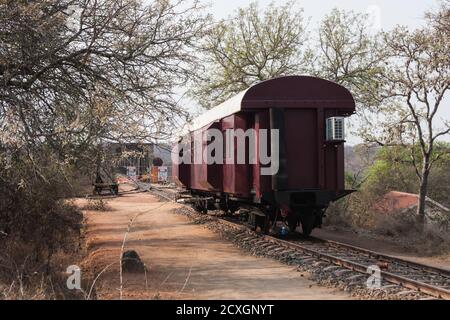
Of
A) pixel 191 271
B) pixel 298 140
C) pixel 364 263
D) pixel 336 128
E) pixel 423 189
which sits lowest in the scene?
pixel 191 271

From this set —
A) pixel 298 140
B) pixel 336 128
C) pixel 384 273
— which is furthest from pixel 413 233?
pixel 384 273

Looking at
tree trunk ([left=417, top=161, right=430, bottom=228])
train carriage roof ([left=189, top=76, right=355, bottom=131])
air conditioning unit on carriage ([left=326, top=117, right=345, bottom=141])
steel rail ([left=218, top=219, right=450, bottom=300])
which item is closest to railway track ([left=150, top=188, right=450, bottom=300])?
steel rail ([left=218, top=219, right=450, bottom=300])

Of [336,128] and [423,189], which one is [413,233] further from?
[336,128]

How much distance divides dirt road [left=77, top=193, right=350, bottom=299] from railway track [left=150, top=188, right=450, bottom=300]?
2.61 feet

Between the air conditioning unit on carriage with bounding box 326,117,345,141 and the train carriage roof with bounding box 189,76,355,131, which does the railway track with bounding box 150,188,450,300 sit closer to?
the air conditioning unit on carriage with bounding box 326,117,345,141

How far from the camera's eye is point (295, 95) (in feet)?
42.3

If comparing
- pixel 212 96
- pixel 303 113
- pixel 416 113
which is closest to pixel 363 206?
pixel 416 113

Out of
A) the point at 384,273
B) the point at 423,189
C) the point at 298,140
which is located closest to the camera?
the point at 384,273

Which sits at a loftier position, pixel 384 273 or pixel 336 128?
pixel 336 128

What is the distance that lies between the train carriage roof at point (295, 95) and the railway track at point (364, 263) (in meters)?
3.27

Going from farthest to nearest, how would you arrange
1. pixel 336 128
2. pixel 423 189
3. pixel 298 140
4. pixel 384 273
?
pixel 423 189 → pixel 298 140 → pixel 336 128 → pixel 384 273

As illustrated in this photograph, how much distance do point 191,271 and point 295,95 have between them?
501cm

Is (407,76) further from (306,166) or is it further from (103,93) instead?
(103,93)

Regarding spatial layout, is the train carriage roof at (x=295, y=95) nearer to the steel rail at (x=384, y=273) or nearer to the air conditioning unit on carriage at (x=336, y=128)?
the air conditioning unit on carriage at (x=336, y=128)
